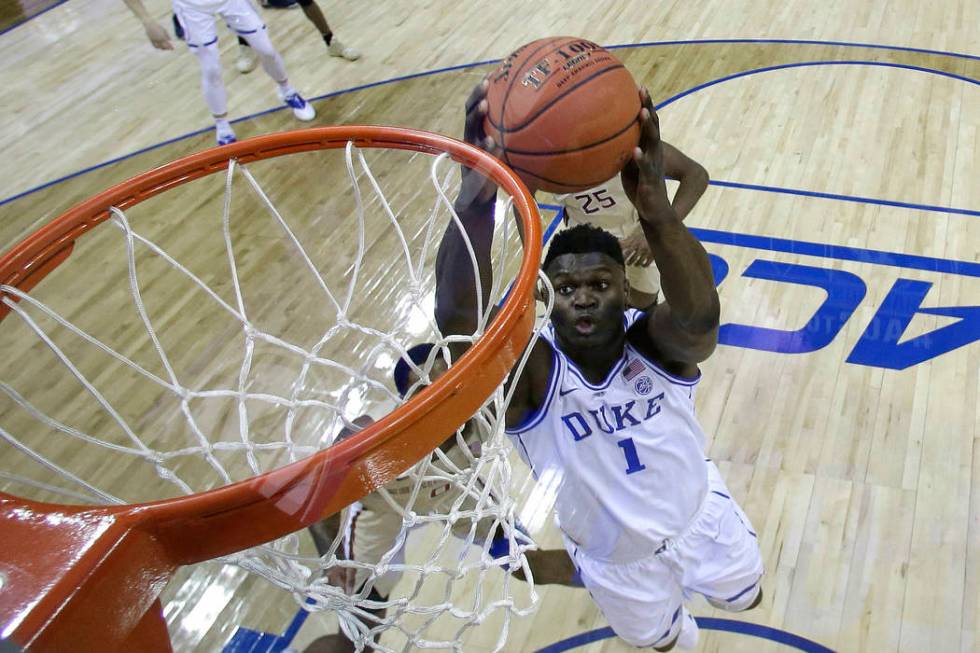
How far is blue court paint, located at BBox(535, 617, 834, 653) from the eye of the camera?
221 cm

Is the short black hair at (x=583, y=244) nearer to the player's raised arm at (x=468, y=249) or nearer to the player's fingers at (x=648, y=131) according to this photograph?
the player's raised arm at (x=468, y=249)

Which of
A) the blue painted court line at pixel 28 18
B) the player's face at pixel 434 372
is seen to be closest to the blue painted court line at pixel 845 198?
the player's face at pixel 434 372

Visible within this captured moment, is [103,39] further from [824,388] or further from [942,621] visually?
[942,621]

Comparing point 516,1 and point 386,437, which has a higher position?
point 386,437

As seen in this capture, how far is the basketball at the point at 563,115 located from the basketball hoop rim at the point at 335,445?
93mm

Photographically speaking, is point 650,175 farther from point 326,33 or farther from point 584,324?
point 326,33

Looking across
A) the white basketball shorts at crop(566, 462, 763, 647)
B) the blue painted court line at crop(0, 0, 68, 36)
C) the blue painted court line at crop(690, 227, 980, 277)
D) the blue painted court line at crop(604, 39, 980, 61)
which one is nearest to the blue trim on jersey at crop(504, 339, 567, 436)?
the white basketball shorts at crop(566, 462, 763, 647)

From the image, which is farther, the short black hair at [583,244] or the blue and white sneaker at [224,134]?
the blue and white sneaker at [224,134]

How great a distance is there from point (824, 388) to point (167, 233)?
7.42 feet

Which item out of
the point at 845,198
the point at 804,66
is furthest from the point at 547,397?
the point at 804,66

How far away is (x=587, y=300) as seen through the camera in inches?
67.9

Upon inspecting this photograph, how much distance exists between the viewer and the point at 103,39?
584 centimetres

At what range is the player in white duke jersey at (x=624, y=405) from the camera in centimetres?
163

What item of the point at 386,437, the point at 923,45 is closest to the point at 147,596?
the point at 386,437
